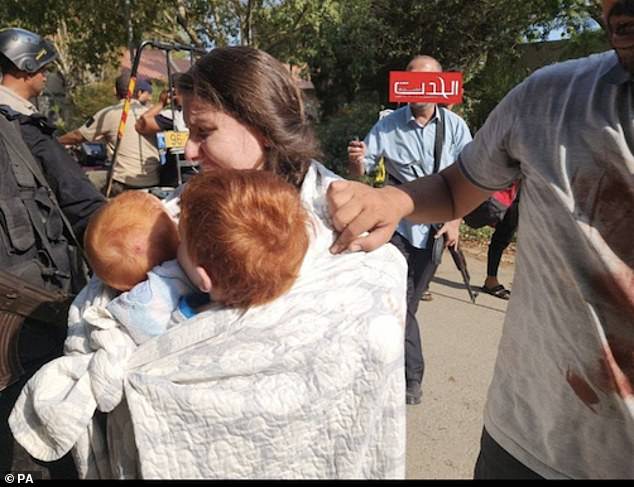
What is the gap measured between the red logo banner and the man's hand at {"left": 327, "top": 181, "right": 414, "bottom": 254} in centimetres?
242

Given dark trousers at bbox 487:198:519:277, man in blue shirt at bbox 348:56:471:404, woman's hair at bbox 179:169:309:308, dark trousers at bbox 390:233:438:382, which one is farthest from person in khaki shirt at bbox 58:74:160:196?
woman's hair at bbox 179:169:309:308

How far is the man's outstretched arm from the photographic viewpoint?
135 cm

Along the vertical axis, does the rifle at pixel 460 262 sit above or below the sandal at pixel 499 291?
above

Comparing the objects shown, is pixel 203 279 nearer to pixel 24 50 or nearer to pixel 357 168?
pixel 24 50

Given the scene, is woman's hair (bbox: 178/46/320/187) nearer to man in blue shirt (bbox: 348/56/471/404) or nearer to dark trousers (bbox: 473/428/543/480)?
dark trousers (bbox: 473/428/543/480)

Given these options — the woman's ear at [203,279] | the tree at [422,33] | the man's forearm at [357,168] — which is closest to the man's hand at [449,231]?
the man's forearm at [357,168]

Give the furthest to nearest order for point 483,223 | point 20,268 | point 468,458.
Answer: point 483,223 < point 468,458 < point 20,268

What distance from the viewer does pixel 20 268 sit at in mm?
1756

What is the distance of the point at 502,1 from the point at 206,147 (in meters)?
11.3

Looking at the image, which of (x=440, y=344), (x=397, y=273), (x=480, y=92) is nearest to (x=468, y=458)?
(x=440, y=344)

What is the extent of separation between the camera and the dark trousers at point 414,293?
11.2 feet

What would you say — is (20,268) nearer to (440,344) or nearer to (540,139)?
(540,139)

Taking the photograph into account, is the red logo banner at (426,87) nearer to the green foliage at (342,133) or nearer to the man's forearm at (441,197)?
the man's forearm at (441,197)

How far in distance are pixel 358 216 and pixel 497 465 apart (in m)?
0.76
